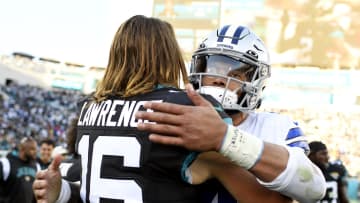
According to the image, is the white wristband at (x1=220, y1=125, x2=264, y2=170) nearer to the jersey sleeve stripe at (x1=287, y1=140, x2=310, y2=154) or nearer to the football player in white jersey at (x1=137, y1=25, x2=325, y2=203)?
the football player in white jersey at (x1=137, y1=25, x2=325, y2=203)

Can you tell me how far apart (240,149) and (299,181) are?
17cm

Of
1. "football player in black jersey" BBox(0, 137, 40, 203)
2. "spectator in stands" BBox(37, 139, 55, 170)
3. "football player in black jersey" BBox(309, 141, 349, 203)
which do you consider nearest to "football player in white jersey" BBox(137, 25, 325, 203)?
"football player in black jersey" BBox(309, 141, 349, 203)

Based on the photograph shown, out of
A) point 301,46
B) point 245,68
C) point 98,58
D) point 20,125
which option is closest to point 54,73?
point 98,58

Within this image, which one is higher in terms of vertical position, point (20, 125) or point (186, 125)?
Answer: point (186, 125)

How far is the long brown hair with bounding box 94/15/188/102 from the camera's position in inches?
57.9

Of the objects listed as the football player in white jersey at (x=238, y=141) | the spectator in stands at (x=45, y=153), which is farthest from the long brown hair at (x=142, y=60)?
the spectator in stands at (x=45, y=153)

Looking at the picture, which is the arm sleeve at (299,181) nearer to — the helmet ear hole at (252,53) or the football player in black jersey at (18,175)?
Result: the helmet ear hole at (252,53)

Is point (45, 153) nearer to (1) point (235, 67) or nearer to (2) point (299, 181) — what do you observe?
(1) point (235, 67)

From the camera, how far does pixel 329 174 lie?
5.50 m

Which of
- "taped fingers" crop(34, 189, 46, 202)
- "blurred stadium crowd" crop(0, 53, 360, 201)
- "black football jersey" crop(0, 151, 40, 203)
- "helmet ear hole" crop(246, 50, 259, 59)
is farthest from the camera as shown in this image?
"blurred stadium crowd" crop(0, 53, 360, 201)

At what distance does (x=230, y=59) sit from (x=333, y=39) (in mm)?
21477

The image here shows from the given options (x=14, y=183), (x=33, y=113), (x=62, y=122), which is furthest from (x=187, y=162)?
(x=62, y=122)

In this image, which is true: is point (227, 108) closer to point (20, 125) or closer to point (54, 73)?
point (20, 125)

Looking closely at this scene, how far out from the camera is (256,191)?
1.39m
